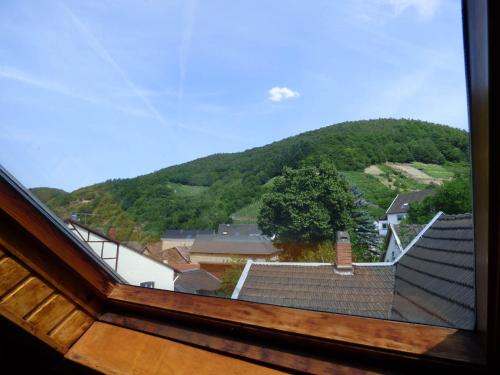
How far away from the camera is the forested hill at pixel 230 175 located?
27.1 inches

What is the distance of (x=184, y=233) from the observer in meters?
1.02

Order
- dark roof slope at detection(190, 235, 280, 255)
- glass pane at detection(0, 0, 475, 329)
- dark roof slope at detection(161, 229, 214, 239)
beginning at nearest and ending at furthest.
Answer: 1. glass pane at detection(0, 0, 475, 329)
2. dark roof slope at detection(190, 235, 280, 255)
3. dark roof slope at detection(161, 229, 214, 239)

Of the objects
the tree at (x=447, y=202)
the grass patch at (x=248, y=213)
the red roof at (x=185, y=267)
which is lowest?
the red roof at (x=185, y=267)

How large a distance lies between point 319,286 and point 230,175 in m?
0.41

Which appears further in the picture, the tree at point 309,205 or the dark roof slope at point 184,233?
the dark roof slope at point 184,233

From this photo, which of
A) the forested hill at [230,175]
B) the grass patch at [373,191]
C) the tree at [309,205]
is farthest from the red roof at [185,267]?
the grass patch at [373,191]

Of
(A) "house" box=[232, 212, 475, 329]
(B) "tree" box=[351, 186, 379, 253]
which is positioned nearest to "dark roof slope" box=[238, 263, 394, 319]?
(A) "house" box=[232, 212, 475, 329]

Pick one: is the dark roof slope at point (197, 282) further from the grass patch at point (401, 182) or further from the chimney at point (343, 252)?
the grass patch at point (401, 182)

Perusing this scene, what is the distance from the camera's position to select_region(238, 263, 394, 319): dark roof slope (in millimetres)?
878

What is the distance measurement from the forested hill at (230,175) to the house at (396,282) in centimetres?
15

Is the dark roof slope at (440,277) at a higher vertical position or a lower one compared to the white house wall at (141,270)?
higher

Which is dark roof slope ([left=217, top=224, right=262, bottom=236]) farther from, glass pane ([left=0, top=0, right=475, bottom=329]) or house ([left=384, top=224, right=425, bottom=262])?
house ([left=384, top=224, right=425, bottom=262])

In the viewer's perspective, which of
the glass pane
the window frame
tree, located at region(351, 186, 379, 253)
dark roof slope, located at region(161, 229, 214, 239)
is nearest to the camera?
the window frame

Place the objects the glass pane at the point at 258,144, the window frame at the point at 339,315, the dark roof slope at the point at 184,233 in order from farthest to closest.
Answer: the dark roof slope at the point at 184,233, the glass pane at the point at 258,144, the window frame at the point at 339,315
